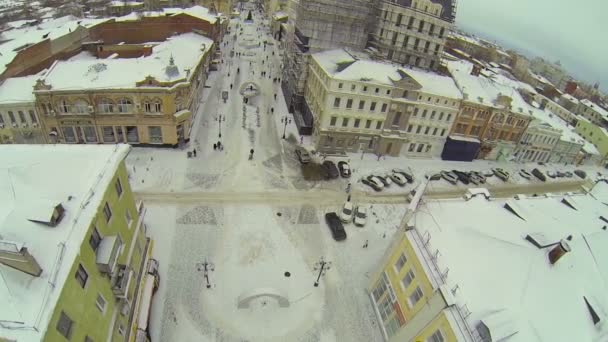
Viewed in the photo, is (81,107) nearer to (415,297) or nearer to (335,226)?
(335,226)

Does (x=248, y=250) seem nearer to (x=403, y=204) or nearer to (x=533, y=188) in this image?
(x=403, y=204)

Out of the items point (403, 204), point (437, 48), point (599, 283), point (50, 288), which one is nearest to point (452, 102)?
point (437, 48)

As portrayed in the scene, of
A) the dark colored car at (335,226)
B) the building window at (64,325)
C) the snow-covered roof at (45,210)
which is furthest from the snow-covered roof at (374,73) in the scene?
the building window at (64,325)

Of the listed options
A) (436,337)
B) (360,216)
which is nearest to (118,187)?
(436,337)

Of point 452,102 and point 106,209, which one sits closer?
point 106,209

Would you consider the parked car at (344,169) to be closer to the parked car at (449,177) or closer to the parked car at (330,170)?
the parked car at (330,170)

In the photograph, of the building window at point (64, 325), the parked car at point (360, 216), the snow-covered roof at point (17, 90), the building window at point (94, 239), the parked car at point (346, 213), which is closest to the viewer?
the building window at point (64, 325)
